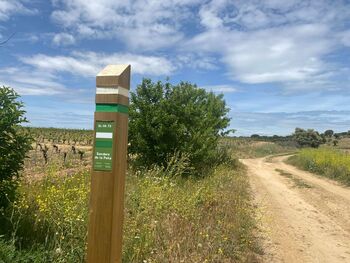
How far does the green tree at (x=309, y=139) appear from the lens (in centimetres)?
6775

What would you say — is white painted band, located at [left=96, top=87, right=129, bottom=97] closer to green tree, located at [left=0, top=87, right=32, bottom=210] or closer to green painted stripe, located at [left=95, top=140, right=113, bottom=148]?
green painted stripe, located at [left=95, top=140, right=113, bottom=148]

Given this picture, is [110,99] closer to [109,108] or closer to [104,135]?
[109,108]

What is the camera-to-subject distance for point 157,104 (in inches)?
572

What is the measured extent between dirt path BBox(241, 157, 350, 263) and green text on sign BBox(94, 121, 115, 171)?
177 inches

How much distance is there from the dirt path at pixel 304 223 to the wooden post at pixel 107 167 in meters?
4.23

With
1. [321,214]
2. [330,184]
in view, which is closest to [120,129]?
[321,214]

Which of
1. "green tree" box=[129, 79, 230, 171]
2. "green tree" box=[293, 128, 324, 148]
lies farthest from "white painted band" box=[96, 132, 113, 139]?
"green tree" box=[293, 128, 324, 148]

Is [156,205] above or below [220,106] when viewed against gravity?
below

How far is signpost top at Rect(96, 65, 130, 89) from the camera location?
3.53 meters

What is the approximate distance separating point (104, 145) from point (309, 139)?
69.0m

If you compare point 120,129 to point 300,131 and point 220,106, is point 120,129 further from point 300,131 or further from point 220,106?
point 300,131

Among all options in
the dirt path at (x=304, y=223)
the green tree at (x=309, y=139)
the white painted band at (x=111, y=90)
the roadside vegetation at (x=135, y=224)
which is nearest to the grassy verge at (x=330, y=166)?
the dirt path at (x=304, y=223)

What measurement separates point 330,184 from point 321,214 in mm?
7974

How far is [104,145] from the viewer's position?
347cm
